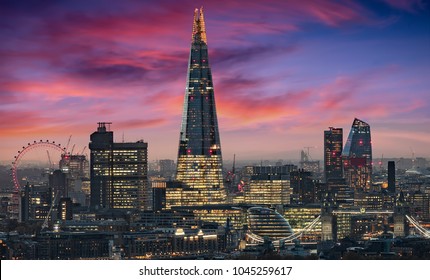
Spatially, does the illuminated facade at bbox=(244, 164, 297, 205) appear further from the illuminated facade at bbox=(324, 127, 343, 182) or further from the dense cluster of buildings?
the illuminated facade at bbox=(324, 127, 343, 182)

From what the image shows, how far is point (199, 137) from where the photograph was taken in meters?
50.1

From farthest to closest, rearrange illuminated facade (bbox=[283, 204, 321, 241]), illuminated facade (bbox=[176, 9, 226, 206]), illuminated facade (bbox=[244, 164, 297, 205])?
illuminated facade (bbox=[244, 164, 297, 205]) → illuminated facade (bbox=[176, 9, 226, 206]) → illuminated facade (bbox=[283, 204, 321, 241])

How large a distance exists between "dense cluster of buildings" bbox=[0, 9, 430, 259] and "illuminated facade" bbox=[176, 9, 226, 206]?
0.04m

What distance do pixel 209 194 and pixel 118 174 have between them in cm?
347

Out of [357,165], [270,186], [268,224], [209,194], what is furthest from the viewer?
[357,165]

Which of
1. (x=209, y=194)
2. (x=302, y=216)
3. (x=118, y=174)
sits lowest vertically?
(x=302, y=216)

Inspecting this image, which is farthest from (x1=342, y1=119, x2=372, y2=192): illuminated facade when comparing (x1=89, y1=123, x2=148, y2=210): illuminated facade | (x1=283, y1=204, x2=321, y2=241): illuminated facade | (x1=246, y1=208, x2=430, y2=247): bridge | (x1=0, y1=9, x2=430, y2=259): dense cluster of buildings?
(x1=89, y1=123, x2=148, y2=210): illuminated facade

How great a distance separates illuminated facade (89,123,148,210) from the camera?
4819cm

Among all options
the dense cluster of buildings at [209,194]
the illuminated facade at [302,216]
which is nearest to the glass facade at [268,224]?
the dense cluster of buildings at [209,194]

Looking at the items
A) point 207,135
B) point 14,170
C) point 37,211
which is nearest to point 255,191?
point 207,135

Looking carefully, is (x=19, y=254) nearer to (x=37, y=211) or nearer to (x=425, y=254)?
(x=425, y=254)

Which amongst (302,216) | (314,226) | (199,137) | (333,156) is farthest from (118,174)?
(314,226)

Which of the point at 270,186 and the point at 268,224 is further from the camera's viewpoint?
the point at 270,186

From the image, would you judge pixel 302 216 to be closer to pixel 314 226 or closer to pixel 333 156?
pixel 314 226
